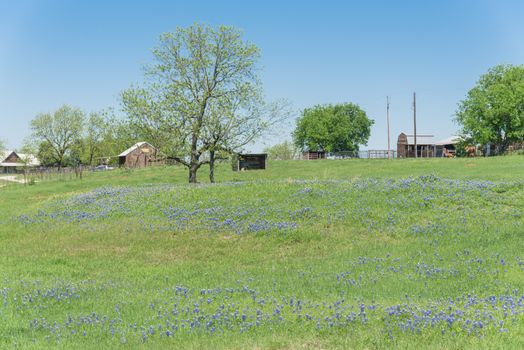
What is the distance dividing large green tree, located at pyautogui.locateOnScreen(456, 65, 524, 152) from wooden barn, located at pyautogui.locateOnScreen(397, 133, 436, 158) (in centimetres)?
1772

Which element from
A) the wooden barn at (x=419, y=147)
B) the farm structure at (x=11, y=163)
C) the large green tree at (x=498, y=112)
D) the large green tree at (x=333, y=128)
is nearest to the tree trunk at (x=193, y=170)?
the large green tree at (x=498, y=112)

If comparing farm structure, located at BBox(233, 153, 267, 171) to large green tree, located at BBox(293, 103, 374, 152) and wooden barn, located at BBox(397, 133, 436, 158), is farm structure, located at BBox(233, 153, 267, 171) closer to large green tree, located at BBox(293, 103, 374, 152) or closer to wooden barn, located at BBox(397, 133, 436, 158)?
wooden barn, located at BBox(397, 133, 436, 158)

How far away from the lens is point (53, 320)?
727cm

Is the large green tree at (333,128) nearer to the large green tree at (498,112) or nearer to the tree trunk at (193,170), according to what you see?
the large green tree at (498,112)

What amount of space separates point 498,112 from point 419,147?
30009 millimetres

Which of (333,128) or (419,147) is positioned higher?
(333,128)

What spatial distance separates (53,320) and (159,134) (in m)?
25.8

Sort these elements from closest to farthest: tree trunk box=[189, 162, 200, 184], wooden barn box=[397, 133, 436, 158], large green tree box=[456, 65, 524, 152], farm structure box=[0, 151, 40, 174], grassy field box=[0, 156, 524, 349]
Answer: grassy field box=[0, 156, 524, 349] → tree trunk box=[189, 162, 200, 184] → large green tree box=[456, 65, 524, 152] → wooden barn box=[397, 133, 436, 158] → farm structure box=[0, 151, 40, 174]

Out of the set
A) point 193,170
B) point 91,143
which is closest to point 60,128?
point 91,143

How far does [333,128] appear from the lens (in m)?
119

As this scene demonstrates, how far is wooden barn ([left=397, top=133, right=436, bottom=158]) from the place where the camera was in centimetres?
9781

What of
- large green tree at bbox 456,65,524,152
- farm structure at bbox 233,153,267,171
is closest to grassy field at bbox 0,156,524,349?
farm structure at bbox 233,153,267,171

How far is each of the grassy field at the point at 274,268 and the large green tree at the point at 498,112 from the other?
197 feet

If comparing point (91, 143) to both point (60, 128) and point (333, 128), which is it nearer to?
point (60, 128)
